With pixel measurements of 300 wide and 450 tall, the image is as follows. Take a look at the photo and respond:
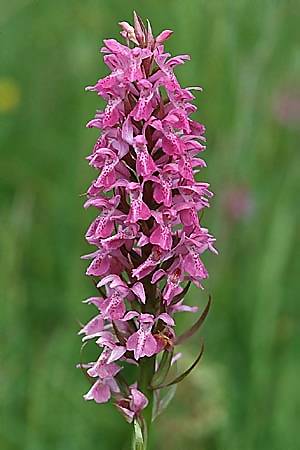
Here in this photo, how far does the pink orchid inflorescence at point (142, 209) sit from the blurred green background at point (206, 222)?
1.77 meters

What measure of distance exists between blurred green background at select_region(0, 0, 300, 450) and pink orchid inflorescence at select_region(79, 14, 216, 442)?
177 cm

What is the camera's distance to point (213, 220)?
16.7 ft

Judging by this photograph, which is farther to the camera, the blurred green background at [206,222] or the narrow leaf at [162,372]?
the blurred green background at [206,222]

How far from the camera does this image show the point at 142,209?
1.85 metres

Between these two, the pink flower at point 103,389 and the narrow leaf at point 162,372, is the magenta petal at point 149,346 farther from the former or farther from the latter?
the pink flower at point 103,389

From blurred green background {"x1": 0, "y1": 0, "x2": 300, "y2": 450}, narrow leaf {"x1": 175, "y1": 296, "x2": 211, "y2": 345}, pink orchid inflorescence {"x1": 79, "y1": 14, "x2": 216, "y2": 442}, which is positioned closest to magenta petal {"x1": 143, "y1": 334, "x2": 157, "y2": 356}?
pink orchid inflorescence {"x1": 79, "y1": 14, "x2": 216, "y2": 442}

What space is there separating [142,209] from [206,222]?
3457 mm

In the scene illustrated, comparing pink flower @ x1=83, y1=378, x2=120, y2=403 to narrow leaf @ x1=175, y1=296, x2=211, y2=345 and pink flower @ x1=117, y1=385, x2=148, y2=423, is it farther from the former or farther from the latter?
narrow leaf @ x1=175, y1=296, x2=211, y2=345

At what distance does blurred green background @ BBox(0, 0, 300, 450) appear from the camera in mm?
3830

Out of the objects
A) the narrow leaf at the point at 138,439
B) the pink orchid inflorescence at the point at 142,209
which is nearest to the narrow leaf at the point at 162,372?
the pink orchid inflorescence at the point at 142,209

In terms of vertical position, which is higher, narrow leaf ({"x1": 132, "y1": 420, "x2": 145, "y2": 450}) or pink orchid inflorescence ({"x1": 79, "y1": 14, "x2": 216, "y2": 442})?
pink orchid inflorescence ({"x1": 79, "y1": 14, "x2": 216, "y2": 442})

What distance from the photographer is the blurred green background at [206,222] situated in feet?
12.6
